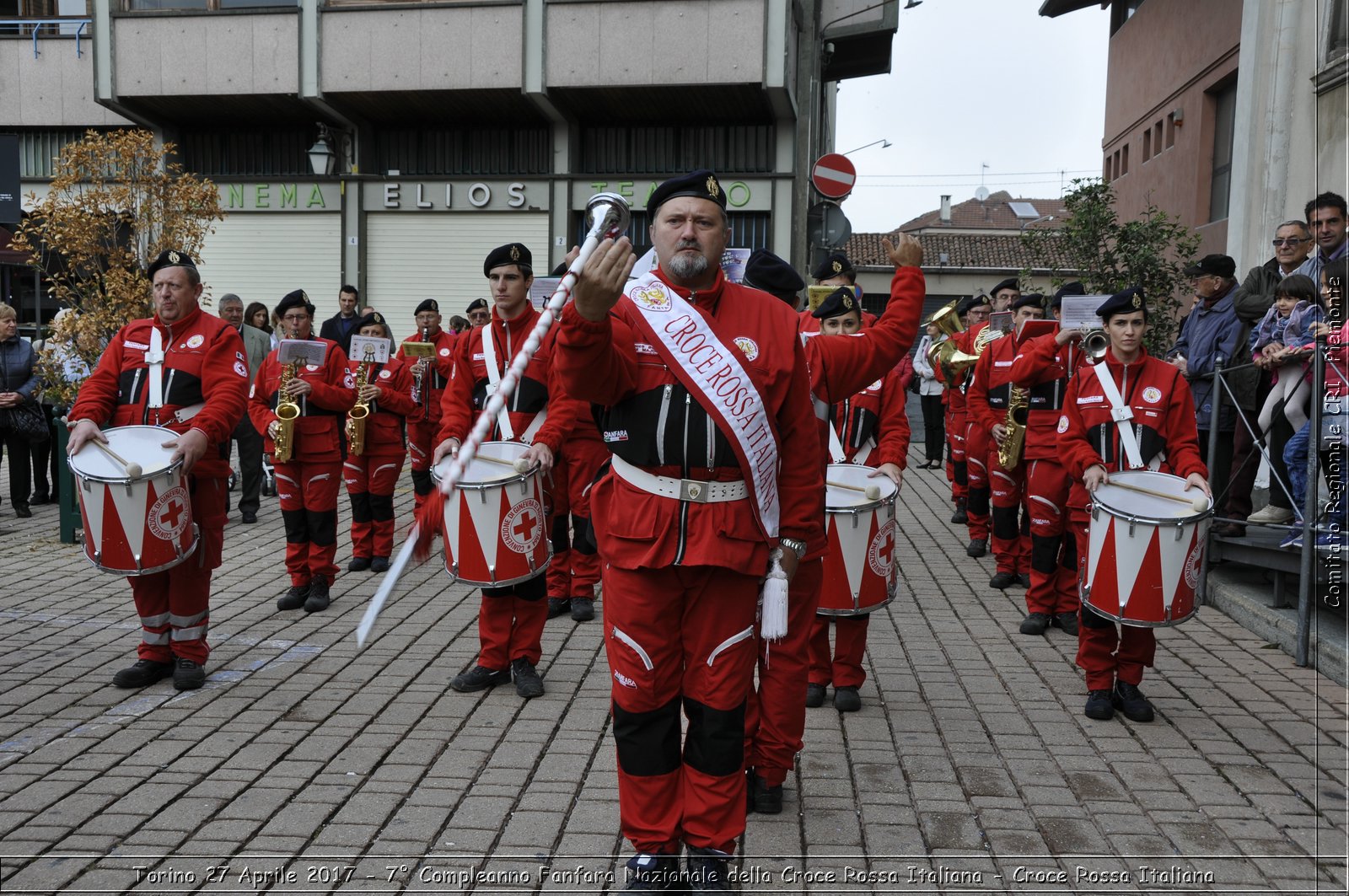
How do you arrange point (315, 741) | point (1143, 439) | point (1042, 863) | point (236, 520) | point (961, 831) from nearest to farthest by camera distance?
point (1042, 863)
point (961, 831)
point (315, 741)
point (1143, 439)
point (236, 520)

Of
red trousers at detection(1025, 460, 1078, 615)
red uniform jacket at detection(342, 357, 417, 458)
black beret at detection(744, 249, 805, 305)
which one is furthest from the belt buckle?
red uniform jacket at detection(342, 357, 417, 458)

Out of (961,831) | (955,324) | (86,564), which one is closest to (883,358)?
(961,831)

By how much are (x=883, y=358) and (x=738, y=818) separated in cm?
186

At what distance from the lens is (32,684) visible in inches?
231

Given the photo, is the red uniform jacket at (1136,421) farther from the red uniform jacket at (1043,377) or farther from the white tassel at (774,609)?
the white tassel at (774,609)

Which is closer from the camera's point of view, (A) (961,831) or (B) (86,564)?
(A) (961,831)

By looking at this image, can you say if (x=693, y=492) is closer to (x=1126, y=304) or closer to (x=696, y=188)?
(x=696, y=188)

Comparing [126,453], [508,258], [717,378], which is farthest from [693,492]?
[126,453]

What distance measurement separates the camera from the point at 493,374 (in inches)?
245

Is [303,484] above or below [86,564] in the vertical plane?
above

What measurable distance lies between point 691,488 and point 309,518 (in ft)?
17.0

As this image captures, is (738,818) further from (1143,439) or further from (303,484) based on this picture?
(303,484)

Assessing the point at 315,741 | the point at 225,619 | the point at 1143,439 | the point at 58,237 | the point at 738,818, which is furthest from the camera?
the point at 58,237

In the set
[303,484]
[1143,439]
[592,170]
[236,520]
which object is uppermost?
[592,170]
